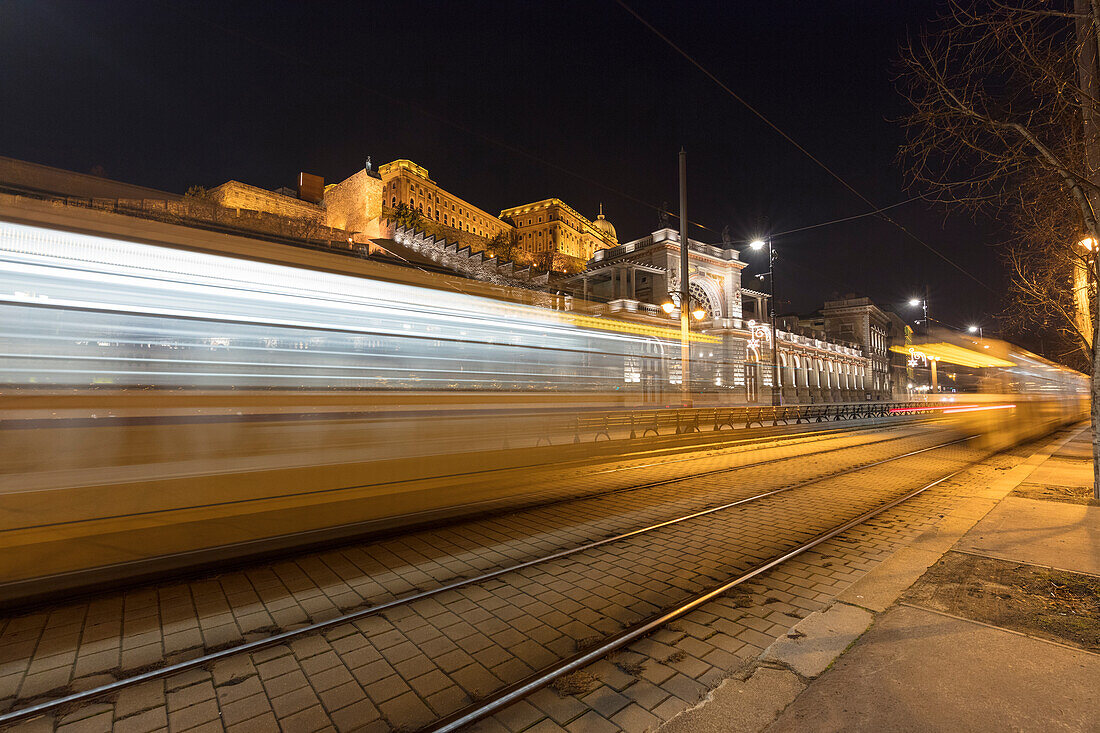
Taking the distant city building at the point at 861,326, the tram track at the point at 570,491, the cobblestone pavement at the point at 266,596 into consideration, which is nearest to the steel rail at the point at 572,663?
the cobblestone pavement at the point at 266,596

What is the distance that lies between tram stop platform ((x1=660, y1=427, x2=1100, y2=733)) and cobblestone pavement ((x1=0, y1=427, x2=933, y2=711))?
2.83 m

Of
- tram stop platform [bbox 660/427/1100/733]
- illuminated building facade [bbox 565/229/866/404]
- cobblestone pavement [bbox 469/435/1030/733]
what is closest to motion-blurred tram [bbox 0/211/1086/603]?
cobblestone pavement [bbox 469/435/1030/733]

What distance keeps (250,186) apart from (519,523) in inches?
3211

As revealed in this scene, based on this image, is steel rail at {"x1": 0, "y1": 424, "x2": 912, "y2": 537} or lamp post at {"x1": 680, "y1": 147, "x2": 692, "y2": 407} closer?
steel rail at {"x1": 0, "y1": 424, "x2": 912, "y2": 537}

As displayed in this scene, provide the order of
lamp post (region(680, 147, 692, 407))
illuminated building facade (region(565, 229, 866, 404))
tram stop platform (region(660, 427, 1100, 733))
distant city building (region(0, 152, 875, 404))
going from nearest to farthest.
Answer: tram stop platform (region(660, 427, 1100, 733))
distant city building (region(0, 152, 875, 404))
lamp post (region(680, 147, 692, 407))
illuminated building facade (region(565, 229, 866, 404))

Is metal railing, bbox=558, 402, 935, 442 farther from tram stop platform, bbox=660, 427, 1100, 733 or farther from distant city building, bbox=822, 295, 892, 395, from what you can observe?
distant city building, bbox=822, 295, 892, 395

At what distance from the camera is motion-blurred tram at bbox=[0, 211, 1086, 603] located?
462 cm

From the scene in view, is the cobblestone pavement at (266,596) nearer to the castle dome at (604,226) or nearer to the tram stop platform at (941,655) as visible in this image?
the tram stop platform at (941,655)

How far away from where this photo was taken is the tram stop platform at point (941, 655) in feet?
8.16

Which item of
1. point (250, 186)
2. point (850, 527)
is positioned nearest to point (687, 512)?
point (850, 527)

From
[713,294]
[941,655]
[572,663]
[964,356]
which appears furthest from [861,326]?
[572,663]

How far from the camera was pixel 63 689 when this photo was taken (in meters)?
3.00

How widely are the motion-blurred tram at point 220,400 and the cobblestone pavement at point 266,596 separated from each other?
0.57m

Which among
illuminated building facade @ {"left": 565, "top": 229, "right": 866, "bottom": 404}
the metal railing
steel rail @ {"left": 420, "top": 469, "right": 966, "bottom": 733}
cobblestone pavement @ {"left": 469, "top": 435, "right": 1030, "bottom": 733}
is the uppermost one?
illuminated building facade @ {"left": 565, "top": 229, "right": 866, "bottom": 404}
